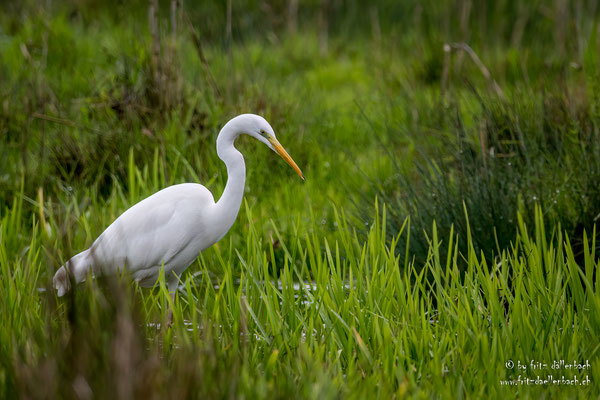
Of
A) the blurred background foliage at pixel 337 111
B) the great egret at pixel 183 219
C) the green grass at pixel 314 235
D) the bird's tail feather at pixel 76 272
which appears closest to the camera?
the green grass at pixel 314 235

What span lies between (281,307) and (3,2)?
721 centimetres

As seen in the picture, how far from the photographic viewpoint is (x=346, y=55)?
789cm

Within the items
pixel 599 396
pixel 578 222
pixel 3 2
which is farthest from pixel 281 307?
pixel 3 2

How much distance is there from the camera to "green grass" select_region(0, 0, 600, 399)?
175 cm

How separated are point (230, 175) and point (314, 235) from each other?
0.38m

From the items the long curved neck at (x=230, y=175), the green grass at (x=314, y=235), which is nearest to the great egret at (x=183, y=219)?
the long curved neck at (x=230, y=175)

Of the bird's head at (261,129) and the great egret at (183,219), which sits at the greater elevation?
the bird's head at (261,129)

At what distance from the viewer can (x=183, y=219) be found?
2.68 m

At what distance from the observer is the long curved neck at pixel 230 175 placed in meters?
2.64

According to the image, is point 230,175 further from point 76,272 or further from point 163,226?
point 76,272

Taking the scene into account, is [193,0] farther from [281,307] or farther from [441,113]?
[281,307]

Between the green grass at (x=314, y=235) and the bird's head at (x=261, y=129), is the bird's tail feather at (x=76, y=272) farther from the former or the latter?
the bird's head at (x=261, y=129)

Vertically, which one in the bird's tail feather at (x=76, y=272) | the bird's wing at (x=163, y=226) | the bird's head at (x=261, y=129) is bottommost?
the bird's tail feather at (x=76, y=272)

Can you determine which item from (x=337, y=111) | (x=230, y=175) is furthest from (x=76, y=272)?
(x=337, y=111)
